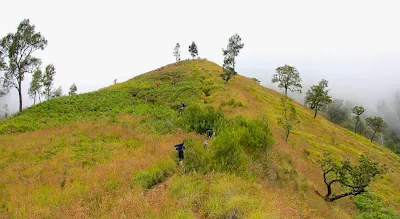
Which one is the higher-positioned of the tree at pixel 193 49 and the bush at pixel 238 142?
the tree at pixel 193 49

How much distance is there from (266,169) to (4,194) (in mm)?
12301

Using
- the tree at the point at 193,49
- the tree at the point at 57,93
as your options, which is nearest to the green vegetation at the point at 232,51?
the tree at the point at 193,49

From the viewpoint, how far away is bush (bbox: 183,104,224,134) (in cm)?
1781

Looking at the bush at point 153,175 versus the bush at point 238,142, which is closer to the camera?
the bush at point 153,175

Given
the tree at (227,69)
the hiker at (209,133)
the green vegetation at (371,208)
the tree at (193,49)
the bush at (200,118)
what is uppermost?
the tree at (193,49)

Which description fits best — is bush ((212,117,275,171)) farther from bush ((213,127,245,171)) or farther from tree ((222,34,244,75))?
tree ((222,34,244,75))

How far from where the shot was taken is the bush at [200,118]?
1781 centimetres

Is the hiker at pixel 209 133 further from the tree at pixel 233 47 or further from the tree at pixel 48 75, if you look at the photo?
the tree at pixel 48 75

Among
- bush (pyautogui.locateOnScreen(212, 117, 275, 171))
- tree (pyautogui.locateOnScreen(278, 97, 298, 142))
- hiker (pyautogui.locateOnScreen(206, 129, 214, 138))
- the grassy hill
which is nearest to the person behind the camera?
the grassy hill

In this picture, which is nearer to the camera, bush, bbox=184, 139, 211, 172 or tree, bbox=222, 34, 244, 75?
bush, bbox=184, 139, 211, 172

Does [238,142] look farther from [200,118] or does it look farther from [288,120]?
[288,120]

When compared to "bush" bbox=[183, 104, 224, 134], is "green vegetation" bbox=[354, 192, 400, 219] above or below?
below

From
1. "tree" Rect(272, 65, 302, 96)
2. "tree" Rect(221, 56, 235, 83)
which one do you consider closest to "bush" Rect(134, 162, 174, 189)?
"tree" Rect(221, 56, 235, 83)

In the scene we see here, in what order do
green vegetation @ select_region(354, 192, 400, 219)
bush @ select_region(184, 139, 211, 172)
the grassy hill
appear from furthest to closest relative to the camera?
1. green vegetation @ select_region(354, 192, 400, 219)
2. bush @ select_region(184, 139, 211, 172)
3. the grassy hill
